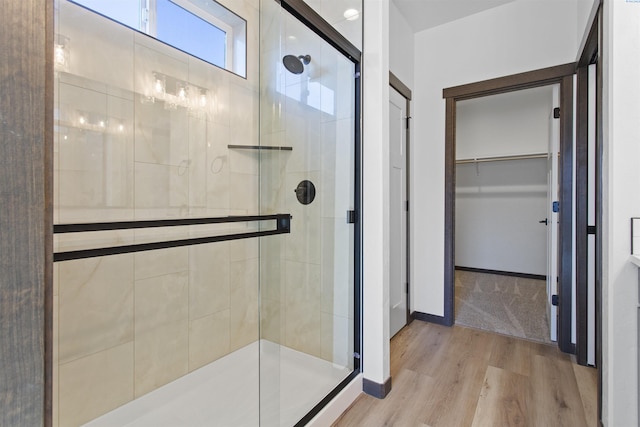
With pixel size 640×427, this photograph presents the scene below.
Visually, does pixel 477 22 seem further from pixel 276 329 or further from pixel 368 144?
pixel 276 329

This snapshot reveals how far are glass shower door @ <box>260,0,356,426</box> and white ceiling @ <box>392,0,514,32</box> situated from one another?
134 centimetres

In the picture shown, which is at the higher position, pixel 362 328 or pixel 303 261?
pixel 303 261

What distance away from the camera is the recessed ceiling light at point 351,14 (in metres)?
1.76

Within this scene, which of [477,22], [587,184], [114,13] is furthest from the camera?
[477,22]

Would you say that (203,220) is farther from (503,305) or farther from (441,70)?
(503,305)

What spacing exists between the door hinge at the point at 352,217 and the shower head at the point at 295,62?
85cm

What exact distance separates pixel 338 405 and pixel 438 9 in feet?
10.3

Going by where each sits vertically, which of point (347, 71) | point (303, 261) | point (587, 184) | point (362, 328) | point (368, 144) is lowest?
point (362, 328)

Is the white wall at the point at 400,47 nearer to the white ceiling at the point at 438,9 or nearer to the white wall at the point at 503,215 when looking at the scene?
the white ceiling at the point at 438,9

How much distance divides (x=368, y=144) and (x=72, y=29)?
1.47 m

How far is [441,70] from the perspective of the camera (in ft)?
9.34

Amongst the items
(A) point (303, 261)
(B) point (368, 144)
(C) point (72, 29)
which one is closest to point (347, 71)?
(B) point (368, 144)

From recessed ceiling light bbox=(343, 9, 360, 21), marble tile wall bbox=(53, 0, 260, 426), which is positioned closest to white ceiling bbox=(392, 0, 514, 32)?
recessed ceiling light bbox=(343, 9, 360, 21)

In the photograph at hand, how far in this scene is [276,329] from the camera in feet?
5.11
